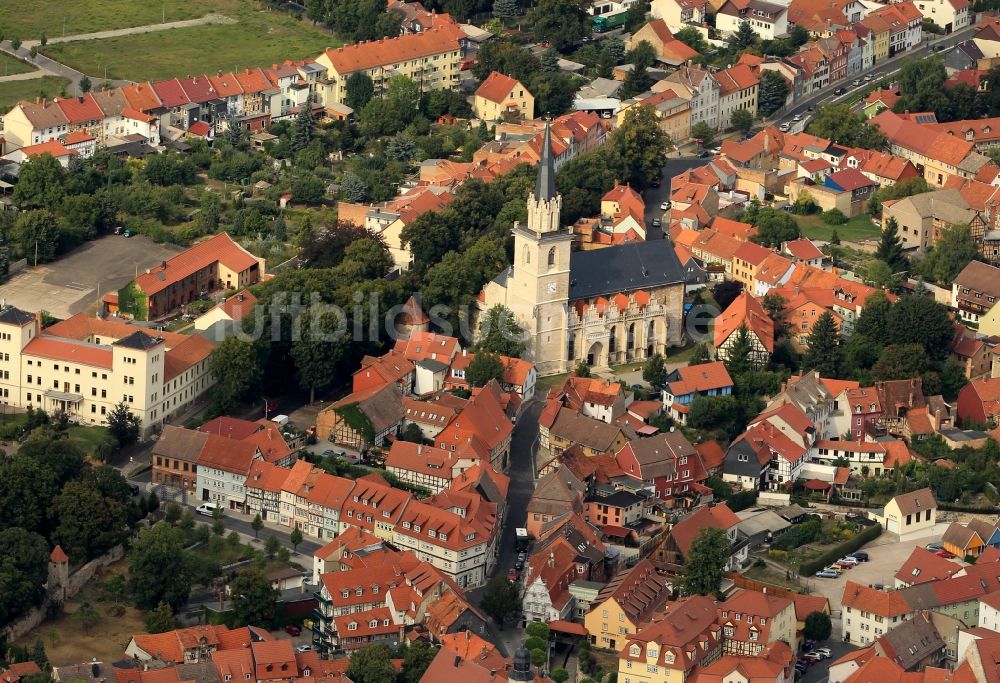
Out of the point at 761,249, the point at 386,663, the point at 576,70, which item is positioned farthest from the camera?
the point at 576,70

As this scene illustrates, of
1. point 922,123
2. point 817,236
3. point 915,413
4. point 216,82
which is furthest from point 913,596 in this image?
point 216,82

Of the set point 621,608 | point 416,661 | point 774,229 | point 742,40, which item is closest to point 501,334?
point 774,229

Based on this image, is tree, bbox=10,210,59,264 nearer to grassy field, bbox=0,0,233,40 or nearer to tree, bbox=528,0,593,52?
grassy field, bbox=0,0,233,40

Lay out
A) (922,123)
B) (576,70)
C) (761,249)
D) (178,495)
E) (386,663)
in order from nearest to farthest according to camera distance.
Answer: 1. (386,663)
2. (178,495)
3. (761,249)
4. (922,123)
5. (576,70)

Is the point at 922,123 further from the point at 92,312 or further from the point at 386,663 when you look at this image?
the point at 386,663

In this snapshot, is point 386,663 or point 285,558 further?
point 285,558

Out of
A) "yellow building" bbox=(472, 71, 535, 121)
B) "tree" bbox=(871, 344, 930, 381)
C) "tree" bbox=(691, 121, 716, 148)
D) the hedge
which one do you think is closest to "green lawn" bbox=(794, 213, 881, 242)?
"tree" bbox=(691, 121, 716, 148)
